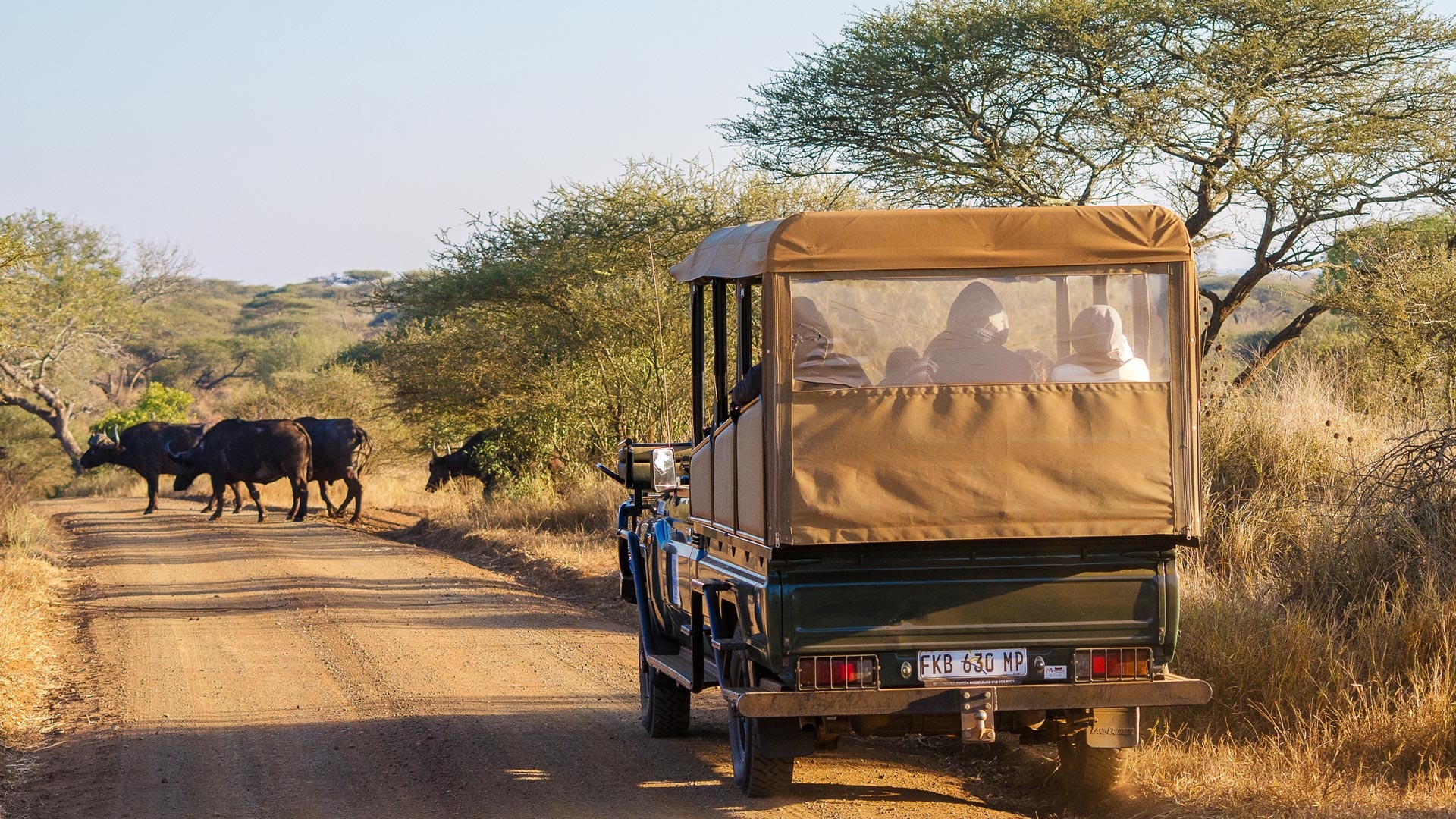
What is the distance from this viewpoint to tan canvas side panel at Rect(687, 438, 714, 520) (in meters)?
6.41

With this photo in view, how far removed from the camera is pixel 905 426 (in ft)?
17.9

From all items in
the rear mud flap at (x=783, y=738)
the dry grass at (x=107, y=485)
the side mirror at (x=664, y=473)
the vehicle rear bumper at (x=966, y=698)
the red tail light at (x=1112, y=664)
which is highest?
the side mirror at (x=664, y=473)

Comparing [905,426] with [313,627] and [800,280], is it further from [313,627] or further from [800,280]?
[313,627]

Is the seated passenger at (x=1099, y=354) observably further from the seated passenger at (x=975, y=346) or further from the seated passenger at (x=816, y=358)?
the seated passenger at (x=816, y=358)

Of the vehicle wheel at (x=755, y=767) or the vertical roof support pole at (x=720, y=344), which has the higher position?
the vertical roof support pole at (x=720, y=344)

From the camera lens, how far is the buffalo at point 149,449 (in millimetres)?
28609

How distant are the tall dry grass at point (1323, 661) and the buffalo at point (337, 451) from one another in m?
18.2

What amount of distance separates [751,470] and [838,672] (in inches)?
34.2

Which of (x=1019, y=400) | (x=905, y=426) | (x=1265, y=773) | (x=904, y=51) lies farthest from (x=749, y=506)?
(x=904, y=51)

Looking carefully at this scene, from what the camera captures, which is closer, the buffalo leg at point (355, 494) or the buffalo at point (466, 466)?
the buffalo at point (466, 466)

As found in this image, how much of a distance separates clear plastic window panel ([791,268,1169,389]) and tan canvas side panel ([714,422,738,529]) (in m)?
0.74

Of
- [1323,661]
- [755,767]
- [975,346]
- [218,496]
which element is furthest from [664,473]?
[218,496]

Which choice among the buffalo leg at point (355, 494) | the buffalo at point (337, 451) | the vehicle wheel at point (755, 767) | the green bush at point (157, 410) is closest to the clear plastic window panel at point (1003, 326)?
the vehicle wheel at point (755, 767)

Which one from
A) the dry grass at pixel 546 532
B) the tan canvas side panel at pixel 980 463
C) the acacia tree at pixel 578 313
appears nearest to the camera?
the tan canvas side panel at pixel 980 463
